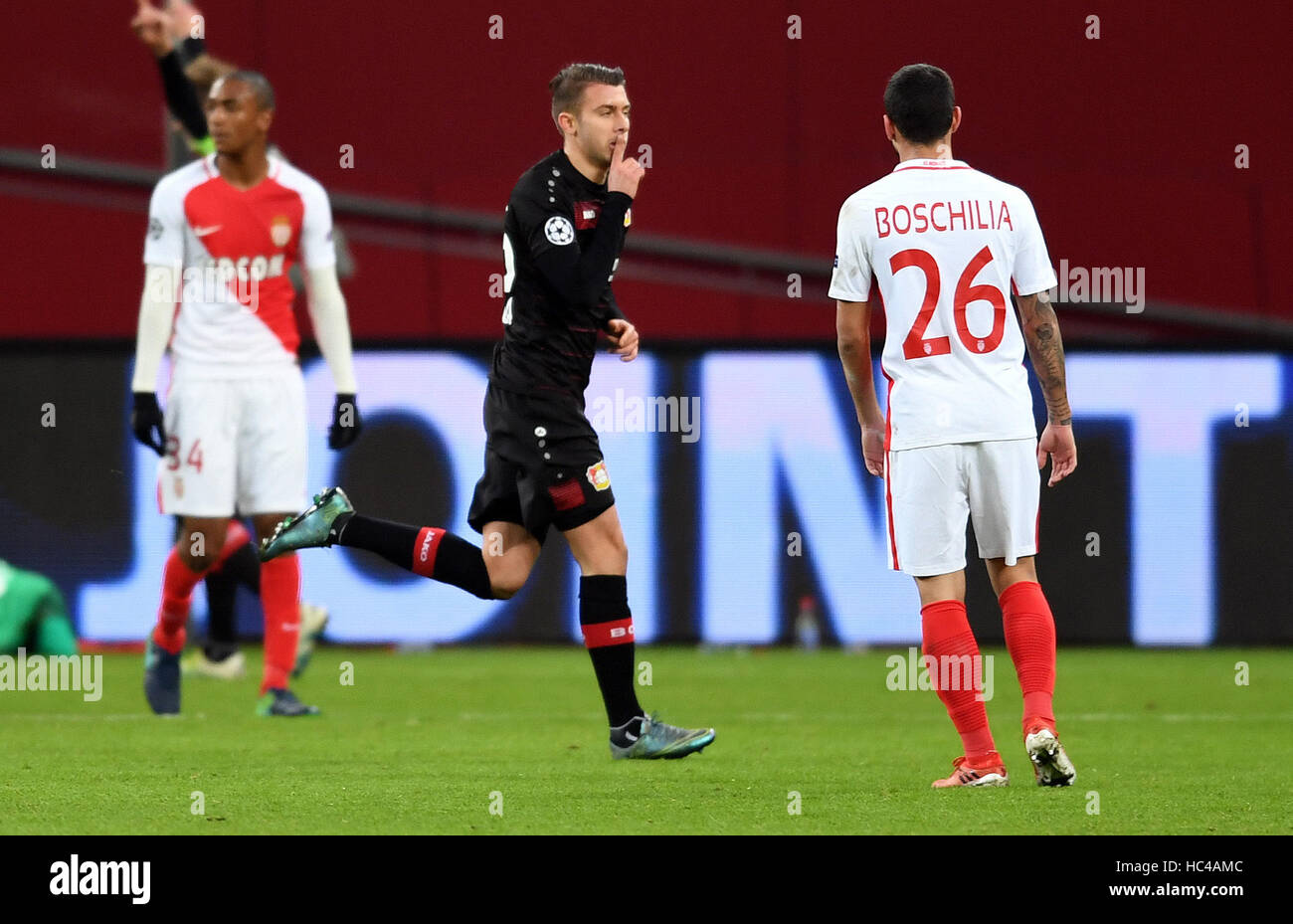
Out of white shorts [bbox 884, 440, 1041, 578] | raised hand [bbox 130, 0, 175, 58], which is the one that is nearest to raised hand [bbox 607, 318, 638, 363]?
white shorts [bbox 884, 440, 1041, 578]

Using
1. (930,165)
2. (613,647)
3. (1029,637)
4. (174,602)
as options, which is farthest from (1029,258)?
(174,602)

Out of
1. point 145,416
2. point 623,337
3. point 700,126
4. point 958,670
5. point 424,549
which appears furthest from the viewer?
point 700,126

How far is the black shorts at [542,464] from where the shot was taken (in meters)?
5.69

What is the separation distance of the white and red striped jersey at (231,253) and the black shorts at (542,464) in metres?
1.83

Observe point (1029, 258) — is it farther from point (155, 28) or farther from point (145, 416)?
point (155, 28)

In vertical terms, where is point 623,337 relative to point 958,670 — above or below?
above

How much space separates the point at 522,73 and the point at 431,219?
238 cm

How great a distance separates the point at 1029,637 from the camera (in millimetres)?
5160

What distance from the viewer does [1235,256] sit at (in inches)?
464

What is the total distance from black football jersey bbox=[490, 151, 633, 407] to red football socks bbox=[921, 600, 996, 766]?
128cm

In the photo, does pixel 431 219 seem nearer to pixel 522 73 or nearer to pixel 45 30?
pixel 522 73

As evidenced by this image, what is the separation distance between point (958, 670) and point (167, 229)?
3.54m

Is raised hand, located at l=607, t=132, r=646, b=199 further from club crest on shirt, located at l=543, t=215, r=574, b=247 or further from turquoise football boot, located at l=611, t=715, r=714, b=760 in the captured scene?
turquoise football boot, located at l=611, t=715, r=714, b=760
